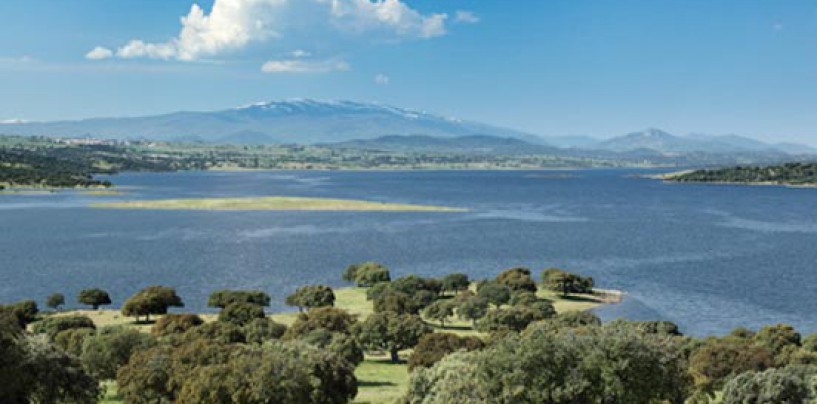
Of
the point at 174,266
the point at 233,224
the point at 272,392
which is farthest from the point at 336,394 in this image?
the point at 233,224

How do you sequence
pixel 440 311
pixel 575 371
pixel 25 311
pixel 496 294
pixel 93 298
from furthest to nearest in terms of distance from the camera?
pixel 93 298
pixel 496 294
pixel 440 311
pixel 25 311
pixel 575 371

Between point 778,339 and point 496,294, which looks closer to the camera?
point 778,339

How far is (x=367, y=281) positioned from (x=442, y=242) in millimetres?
51110

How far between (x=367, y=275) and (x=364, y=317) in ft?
70.5

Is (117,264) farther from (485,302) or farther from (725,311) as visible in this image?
(725,311)

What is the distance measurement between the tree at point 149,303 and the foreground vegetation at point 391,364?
8.16m

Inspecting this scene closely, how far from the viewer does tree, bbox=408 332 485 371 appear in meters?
49.8

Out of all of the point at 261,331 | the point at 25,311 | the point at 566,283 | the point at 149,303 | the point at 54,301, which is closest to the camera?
the point at 261,331

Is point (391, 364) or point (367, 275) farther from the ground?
point (367, 275)

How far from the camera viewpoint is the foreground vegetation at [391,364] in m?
31.6

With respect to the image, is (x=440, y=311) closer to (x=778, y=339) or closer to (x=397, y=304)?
(x=397, y=304)

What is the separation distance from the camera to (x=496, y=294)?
81250mm

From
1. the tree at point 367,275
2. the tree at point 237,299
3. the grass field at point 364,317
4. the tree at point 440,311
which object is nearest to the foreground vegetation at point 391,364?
the grass field at point 364,317

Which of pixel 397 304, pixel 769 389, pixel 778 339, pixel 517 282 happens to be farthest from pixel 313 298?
pixel 769 389
